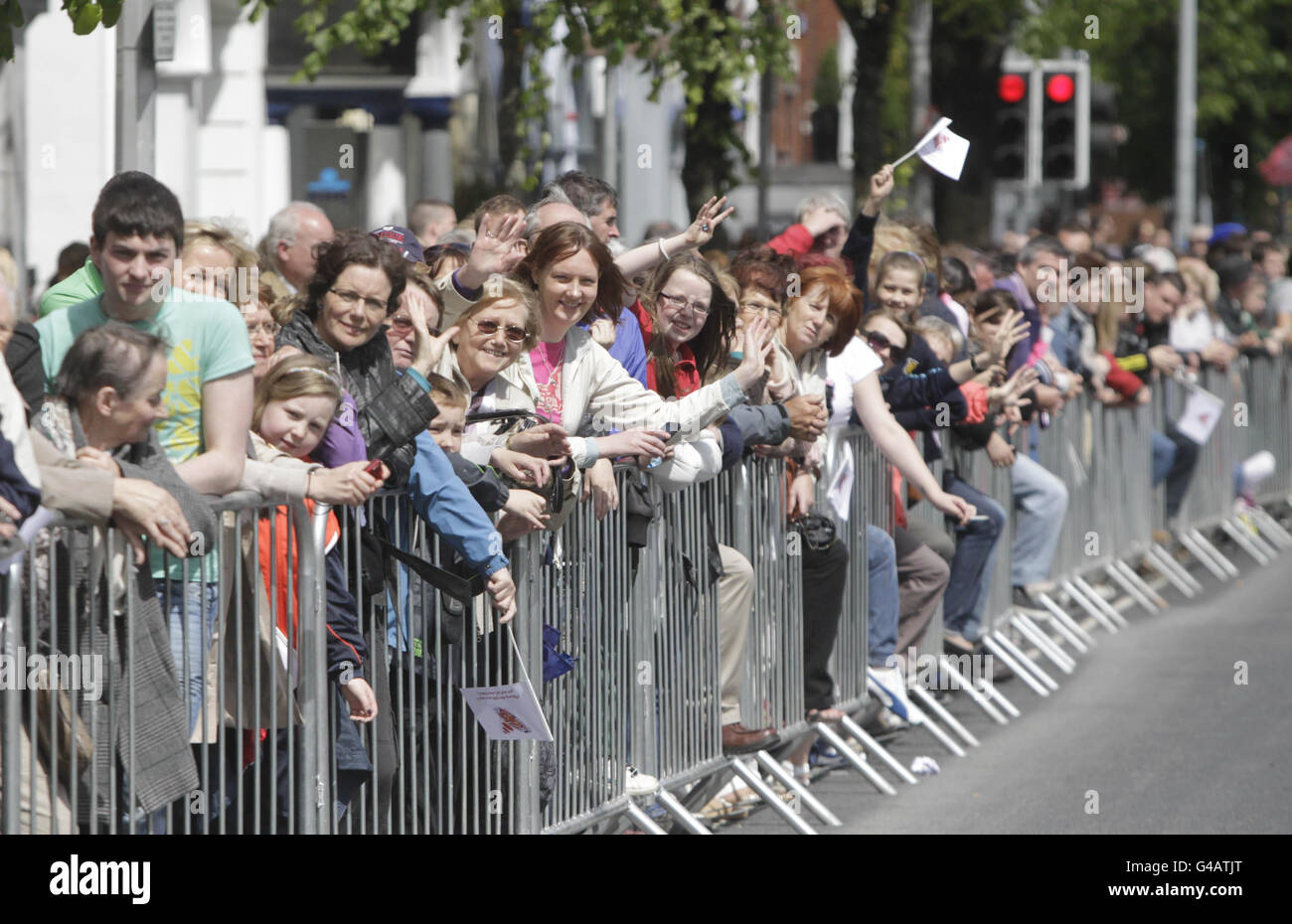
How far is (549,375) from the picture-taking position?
7.06m

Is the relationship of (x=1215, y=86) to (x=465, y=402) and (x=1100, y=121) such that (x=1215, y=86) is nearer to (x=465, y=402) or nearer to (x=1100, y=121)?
(x=1100, y=121)

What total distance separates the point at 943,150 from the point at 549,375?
2.62 m

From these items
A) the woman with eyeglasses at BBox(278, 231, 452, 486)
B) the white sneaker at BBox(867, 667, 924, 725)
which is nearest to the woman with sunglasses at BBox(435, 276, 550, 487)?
the woman with eyeglasses at BBox(278, 231, 452, 486)

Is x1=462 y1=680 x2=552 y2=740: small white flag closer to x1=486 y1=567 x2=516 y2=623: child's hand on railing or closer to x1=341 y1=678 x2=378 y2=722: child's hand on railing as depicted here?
x1=486 y1=567 x2=516 y2=623: child's hand on railing

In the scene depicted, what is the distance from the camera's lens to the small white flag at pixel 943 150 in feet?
29.4

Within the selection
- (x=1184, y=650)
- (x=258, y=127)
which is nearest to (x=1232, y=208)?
(x=258, y=127)

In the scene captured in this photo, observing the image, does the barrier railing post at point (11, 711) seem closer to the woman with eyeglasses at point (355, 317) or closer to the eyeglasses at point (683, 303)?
the woman with eyeglasses at point (355, 317)

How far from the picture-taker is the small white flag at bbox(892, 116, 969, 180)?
895 cm

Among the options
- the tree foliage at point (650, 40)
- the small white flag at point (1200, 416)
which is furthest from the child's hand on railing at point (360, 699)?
the small white flag at point (1200, 416)

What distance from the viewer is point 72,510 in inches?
179

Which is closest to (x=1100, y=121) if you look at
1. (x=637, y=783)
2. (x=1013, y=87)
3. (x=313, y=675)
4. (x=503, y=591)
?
(x=1013, y=87)

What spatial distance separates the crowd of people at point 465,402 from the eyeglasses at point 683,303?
13 mm
